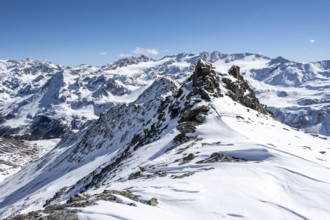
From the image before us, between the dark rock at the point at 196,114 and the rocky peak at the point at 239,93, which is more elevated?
the rocky peak at the point at 239,93

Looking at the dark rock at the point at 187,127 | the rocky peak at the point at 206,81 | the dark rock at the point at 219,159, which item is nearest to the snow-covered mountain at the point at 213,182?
the dark rock at the point at 219,159

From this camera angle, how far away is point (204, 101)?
2196 inches

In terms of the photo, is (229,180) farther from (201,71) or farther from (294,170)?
(201,71)

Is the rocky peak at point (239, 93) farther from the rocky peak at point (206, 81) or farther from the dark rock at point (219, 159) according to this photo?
the dark rock at point (219, 159)

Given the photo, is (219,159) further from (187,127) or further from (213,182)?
(187,127)

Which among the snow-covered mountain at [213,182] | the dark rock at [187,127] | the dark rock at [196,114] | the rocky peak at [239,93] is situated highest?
the rocky peak at [239,93]

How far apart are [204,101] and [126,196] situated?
121 ft

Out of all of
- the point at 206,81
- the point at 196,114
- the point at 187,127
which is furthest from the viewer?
the point at 206,81

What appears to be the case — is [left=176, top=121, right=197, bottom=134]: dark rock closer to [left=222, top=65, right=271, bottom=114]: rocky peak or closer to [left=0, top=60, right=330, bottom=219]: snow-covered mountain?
[left=0, top=60, right=330, bottom=219]: snow-covered mountain

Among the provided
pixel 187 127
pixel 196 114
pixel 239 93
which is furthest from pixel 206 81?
pixel 187 127

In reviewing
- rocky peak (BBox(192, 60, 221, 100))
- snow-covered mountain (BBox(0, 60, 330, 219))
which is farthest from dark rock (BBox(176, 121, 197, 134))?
rocky peak (BBox(192, 60, 221, 100))

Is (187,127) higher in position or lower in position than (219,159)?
higher

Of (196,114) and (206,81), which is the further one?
(206,81)

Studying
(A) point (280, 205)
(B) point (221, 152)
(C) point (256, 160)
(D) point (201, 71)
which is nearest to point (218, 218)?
(A) point (280, 205)
